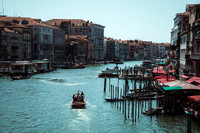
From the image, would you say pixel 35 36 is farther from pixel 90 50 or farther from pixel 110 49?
pixel 110 49

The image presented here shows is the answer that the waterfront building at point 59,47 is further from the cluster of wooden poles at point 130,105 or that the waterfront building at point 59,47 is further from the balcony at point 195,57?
the cluster of wooden poles at point 130,105

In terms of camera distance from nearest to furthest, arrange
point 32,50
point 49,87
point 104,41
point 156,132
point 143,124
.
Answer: point 156,132, point 143,124, point 49,87, point 32,50, point 104,41

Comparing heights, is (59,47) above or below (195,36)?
above

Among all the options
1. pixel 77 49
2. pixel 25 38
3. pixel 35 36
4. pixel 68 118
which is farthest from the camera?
pixel 77 49

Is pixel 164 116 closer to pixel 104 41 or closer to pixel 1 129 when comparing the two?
pixel 1 129

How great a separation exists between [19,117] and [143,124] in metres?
9.43

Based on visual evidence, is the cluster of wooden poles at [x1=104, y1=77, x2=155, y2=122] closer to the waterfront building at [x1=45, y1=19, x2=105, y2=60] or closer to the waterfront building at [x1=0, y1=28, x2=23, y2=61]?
the waterfront building at [x1=0, y1=28, x2=23, y2=61]

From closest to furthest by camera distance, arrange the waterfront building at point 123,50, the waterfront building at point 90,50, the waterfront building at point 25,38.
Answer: the waterfront building at point 25,38 → the waterfront building at point 90,50 → the waterfront building at point 123,50

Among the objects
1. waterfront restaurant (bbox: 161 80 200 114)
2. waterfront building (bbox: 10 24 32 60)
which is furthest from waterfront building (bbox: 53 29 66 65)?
waterfront restaurant (bbox: 161 80 200 114)

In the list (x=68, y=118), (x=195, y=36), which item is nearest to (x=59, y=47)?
(x=195, y=36)

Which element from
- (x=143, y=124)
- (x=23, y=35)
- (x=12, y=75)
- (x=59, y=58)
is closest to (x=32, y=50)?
(x=23, y=35)

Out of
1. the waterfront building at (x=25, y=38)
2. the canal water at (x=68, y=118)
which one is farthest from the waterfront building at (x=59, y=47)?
the canal water at (x=68, y=118)

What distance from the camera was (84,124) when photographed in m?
19.6

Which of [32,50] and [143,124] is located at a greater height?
[32,50]
